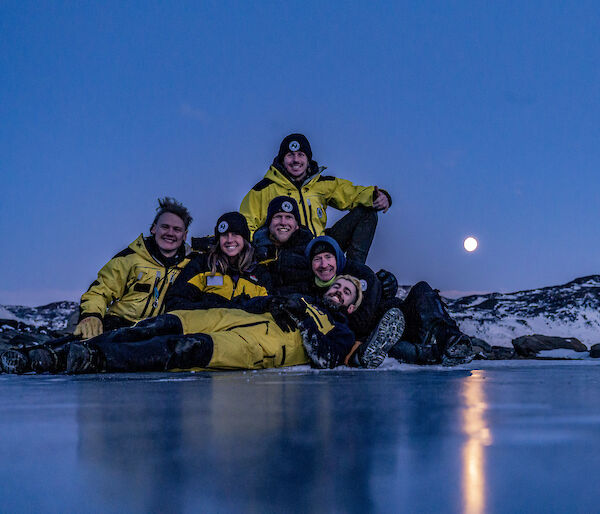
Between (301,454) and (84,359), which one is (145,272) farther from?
(301,454)

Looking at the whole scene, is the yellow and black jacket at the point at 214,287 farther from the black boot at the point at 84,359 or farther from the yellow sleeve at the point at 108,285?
the black boot at the point at 84,359

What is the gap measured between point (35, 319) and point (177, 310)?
7.59 meters

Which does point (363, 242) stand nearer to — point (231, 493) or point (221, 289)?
point (221, 289)

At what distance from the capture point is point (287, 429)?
3.77ft

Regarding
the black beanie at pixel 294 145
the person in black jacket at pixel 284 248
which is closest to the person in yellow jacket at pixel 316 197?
the black beanie at pixel 294 145

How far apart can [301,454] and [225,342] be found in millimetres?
2491

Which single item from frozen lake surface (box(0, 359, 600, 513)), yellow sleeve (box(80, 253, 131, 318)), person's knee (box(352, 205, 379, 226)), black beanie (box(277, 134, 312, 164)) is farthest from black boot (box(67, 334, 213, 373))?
black beanie (box(277, 134, 312, 164))

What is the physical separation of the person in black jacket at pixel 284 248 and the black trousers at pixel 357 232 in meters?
0.67

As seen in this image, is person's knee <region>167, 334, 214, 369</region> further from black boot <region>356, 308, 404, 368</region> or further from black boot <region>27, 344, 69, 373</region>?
black boot <region>356, 308, 404, 368</region>

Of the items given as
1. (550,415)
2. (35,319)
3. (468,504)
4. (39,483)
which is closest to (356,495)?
(468,504)

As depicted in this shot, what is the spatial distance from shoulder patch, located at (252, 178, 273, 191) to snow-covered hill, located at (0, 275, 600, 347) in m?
3.49

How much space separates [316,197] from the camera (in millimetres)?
5836

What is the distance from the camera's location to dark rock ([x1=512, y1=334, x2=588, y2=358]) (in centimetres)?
853

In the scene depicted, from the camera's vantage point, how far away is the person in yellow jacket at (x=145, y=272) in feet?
16.7
